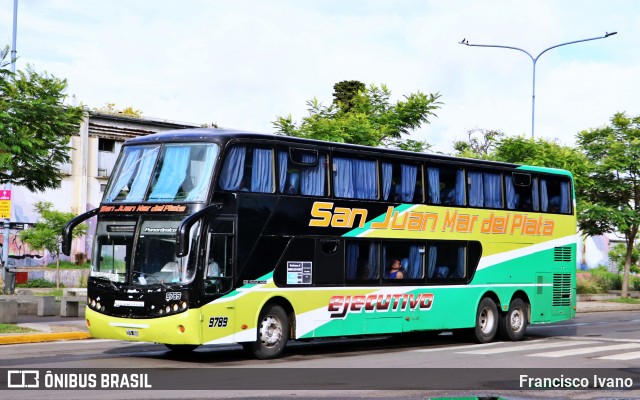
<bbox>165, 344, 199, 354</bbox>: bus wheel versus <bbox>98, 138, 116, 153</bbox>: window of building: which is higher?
<bbox>98, 138, 116, 153</bbox>: window of building

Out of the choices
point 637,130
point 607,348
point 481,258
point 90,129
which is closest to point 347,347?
point 481,258

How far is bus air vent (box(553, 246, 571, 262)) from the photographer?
1010 inches

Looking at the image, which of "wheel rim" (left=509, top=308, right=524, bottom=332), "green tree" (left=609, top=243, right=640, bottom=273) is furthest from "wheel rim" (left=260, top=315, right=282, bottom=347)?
"green tree" (left=609, top=243, right=640, bottom=273)

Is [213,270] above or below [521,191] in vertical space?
below

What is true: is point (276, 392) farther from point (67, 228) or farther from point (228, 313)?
point (67, 228)

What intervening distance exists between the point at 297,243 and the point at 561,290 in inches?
377

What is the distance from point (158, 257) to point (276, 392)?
16.2ft

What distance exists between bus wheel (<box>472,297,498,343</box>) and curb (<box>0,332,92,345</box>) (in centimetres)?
908

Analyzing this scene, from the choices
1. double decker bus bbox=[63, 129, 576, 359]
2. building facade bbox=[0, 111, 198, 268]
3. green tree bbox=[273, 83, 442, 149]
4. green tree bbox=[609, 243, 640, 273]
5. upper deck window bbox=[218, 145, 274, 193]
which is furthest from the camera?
green tree bbox=[609, 243, 640, 273]

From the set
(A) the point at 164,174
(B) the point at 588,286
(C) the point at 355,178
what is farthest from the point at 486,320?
(B) the point at 588,286

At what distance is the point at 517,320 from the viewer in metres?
24.5

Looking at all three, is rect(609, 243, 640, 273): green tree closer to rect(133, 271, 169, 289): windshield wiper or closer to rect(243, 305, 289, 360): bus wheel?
rect(243, 305, 289, 360): bus wheel

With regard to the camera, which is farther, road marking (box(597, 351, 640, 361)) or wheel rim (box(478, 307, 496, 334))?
wheel rim (box(478, 307, 496, 334))

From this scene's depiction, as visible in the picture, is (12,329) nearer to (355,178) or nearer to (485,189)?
(355,178)
